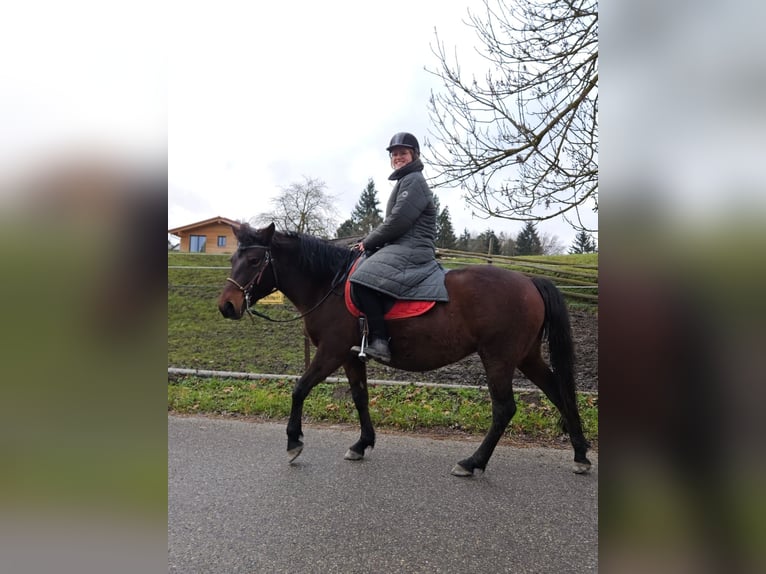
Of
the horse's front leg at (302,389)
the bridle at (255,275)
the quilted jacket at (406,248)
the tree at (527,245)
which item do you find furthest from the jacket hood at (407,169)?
the tree at (527,245)

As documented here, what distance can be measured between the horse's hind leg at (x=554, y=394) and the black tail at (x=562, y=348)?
0.07 feet

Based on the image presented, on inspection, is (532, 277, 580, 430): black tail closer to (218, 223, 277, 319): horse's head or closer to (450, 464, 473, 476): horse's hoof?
(450, 464, 473, 476): horse's hoof

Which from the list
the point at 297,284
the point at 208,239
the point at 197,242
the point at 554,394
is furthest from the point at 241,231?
the point at 197,242

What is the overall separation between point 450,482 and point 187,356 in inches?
212

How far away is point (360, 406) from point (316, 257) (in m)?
1.43

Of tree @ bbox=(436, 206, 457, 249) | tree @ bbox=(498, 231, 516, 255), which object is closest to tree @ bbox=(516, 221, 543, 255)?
tree @ bbox=(498, 231, 516, 255)

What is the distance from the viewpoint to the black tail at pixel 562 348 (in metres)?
3.62

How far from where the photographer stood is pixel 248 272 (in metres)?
3.68

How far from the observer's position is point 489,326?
3453mm
